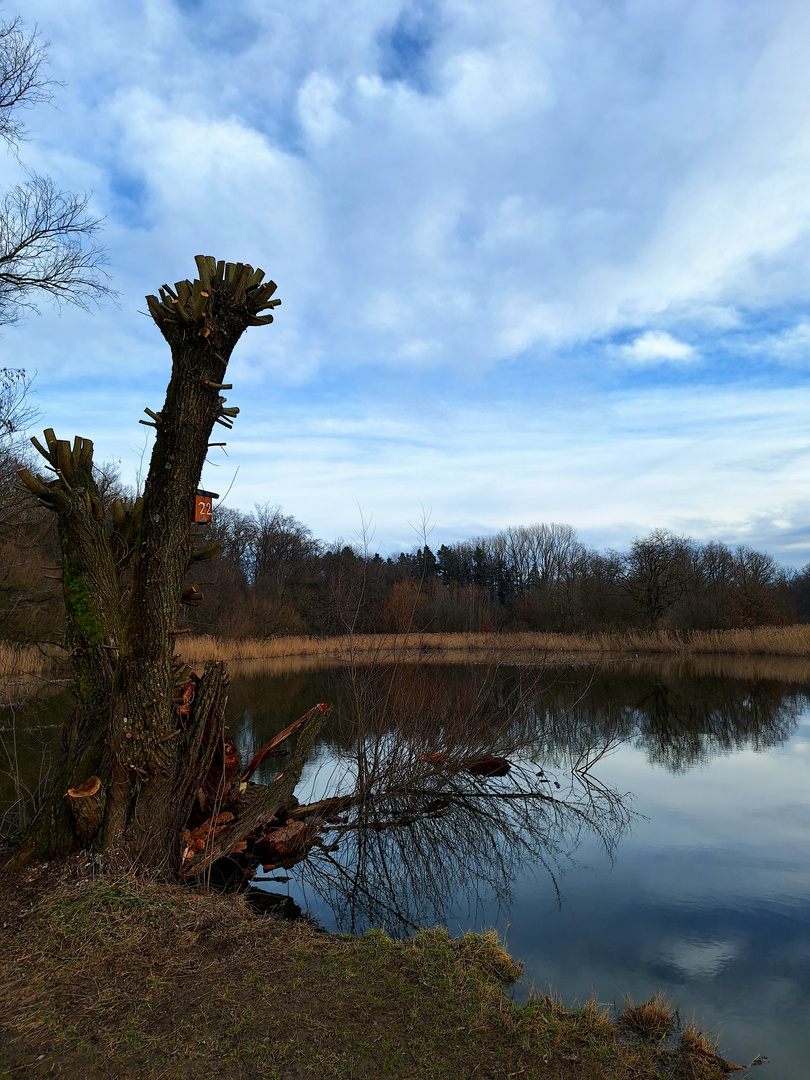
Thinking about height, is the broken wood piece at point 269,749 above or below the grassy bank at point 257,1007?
above

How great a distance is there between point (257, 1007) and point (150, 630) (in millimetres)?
2400

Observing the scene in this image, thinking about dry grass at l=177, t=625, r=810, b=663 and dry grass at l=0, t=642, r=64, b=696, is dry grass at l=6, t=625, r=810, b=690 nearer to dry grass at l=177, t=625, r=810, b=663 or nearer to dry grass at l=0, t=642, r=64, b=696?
dry grass at l=177, t=625, r=810, b=663

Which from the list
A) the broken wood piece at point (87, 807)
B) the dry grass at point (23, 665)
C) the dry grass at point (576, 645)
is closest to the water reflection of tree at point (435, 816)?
the broken wood piece at point (87, 807)

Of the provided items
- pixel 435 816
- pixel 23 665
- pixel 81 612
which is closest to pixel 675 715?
pixel 435 816

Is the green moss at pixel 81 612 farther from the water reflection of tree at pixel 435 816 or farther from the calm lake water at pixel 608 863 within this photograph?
the water reflection of tree at pixel 435 816

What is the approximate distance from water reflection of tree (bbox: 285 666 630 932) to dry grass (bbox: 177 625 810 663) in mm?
17350

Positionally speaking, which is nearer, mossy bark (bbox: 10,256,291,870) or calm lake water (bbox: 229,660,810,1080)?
calm lake water (bbox: 229,660,810,1080)

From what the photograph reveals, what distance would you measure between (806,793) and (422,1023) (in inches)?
316

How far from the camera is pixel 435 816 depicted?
820cm

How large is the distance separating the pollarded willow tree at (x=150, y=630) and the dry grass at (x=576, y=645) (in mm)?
20901

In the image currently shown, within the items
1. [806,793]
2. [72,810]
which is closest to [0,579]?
[72,810]

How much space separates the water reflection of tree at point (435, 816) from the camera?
19.9 feet

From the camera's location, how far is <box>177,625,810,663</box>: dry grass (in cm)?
2692

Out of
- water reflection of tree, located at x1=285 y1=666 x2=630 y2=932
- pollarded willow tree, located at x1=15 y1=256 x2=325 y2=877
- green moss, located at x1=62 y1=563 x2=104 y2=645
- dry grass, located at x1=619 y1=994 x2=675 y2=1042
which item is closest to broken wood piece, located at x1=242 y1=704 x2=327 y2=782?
water reflection of tree, located at x1=285 y1=666 x2=630 y2=932
